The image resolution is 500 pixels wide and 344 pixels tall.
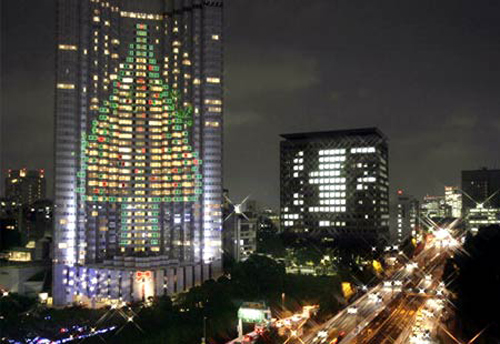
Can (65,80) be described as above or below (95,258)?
above

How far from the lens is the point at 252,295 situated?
230 feet

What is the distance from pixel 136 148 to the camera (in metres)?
106

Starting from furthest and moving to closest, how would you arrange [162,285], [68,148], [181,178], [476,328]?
[181,178] < [68,148] < [162,285] < [476,328]

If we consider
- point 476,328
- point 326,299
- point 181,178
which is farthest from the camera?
point 181,178

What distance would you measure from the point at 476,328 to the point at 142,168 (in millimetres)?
71714

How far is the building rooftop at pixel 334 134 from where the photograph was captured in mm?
150375

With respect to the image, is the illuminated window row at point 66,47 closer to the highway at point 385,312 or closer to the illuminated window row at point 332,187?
the highway at point 385,312


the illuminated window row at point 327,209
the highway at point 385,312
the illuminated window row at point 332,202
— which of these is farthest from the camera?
the illuminated window row at point 332,202

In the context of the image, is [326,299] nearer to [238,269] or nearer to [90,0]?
[238,269]

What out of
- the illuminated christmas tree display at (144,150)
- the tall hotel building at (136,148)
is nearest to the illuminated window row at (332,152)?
the tall hotel building at (136,148)

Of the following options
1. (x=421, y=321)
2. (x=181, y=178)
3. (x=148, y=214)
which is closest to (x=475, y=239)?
(x=421, y=321)

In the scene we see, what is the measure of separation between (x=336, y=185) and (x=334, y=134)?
1528 cm

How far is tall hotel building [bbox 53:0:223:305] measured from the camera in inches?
3509

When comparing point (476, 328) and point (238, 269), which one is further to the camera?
point (238, 269)
